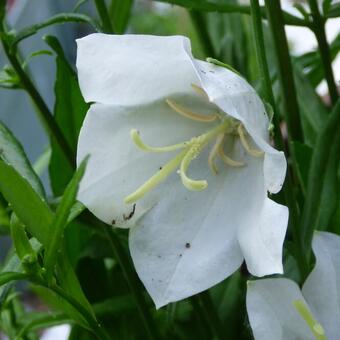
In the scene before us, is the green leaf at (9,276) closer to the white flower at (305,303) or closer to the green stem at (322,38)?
the white flower at (305,303)

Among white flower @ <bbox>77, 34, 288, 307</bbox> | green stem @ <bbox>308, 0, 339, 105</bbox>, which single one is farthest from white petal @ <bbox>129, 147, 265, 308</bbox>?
green stem @ <bbox>308, 0, 339, 105</bbox>

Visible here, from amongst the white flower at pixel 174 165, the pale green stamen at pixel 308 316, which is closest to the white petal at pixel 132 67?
the white flower at pixel 174 165

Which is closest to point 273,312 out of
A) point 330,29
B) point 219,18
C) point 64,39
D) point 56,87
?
point 56,87

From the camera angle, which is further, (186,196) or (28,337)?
(28,337)

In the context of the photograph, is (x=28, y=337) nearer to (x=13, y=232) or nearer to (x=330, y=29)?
(x=13, y=232)

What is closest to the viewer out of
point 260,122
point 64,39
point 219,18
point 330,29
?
point 260,122

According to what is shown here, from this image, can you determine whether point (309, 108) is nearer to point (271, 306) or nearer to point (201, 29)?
point (201, 29)
